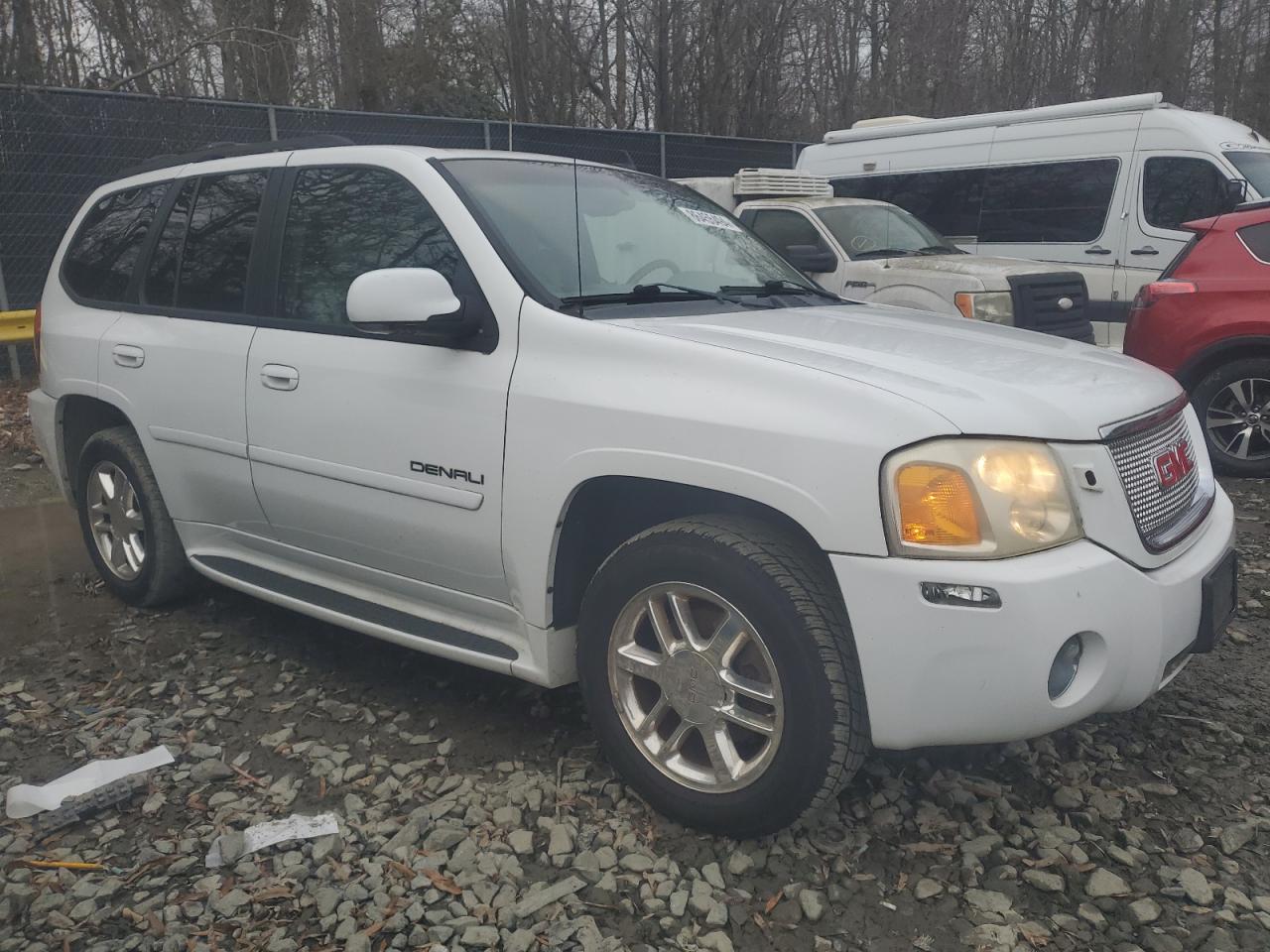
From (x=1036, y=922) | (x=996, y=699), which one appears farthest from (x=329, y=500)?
(x=1036, y=922)

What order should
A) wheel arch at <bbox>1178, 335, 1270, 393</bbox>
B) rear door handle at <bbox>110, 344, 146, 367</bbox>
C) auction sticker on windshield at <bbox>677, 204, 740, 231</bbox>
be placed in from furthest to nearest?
wheel arch at <bbox>1178, 335, 1270, 393</bbox> → rear door handle at <bbox>110, 344, 146, 367</bbox> → auction sticker on windshield at <bbox>677, 204, 740, 231</bbox>

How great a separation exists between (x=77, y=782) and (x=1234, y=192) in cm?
876

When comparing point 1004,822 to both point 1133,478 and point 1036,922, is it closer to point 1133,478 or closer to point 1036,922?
point 1036,922

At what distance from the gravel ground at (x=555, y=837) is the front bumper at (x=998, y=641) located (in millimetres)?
415

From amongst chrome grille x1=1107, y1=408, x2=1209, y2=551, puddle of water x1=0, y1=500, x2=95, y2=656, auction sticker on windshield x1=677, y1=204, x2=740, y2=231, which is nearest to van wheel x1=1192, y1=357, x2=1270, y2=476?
auction sticker on windshield x1=677, y1=204, x2=740, y2=231

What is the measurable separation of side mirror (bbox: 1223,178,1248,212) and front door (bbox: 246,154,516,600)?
7.36m

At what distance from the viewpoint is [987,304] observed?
24.5 feet

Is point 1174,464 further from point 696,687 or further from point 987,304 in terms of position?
point 987,304

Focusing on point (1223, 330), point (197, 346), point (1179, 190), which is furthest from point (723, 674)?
point (1179, 190)

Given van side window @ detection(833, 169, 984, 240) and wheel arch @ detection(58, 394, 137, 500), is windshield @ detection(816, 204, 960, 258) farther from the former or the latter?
wheel arch @ detection(58, 394, 137, 500)

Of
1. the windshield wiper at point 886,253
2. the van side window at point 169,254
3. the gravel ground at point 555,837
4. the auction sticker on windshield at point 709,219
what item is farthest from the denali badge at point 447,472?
the windshield wiper at point 886,253

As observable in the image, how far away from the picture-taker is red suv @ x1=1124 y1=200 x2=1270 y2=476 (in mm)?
6336

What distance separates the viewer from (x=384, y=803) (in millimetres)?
3004

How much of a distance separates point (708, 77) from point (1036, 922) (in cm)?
1888
